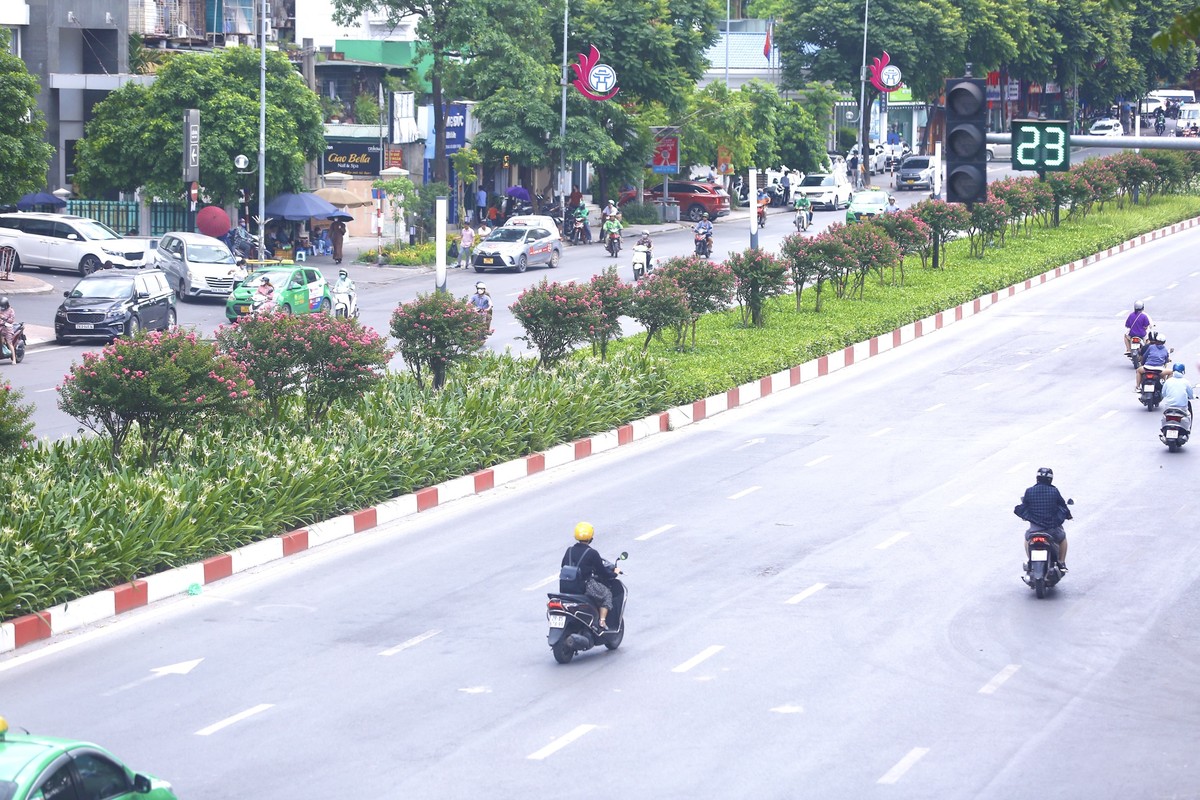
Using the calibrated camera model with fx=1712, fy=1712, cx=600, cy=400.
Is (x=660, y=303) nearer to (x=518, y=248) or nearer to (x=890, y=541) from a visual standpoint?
(x=890, y=541)

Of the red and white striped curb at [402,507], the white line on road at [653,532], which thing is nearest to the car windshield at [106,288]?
the red and white striped curb at [402,507]

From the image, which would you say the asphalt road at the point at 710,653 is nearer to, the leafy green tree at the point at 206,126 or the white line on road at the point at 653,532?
the white line on road at the point at 653,532

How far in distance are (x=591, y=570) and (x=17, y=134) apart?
2972 cm

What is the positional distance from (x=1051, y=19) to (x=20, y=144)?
6389 cm

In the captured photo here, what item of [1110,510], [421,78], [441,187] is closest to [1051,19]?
[421,78]

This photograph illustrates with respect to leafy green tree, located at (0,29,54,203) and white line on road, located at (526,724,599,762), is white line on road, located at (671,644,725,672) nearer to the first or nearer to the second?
white line on road, located at (526,724,599,762)

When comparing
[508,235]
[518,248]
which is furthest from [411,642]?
[508,235]

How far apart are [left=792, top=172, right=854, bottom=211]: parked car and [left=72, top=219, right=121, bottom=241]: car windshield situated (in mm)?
29762

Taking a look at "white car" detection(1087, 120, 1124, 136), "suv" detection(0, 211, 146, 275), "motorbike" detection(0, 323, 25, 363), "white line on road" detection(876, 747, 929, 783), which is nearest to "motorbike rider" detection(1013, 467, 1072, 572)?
"white line on road" detection(876, 747, 929, 783)

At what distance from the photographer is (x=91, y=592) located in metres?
14.2

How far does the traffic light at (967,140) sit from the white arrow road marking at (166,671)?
697 cm

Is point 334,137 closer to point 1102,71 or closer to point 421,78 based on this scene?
point 421,78

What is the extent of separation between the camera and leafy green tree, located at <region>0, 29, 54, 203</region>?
38156 mm

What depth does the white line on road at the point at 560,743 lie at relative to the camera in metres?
10.7
